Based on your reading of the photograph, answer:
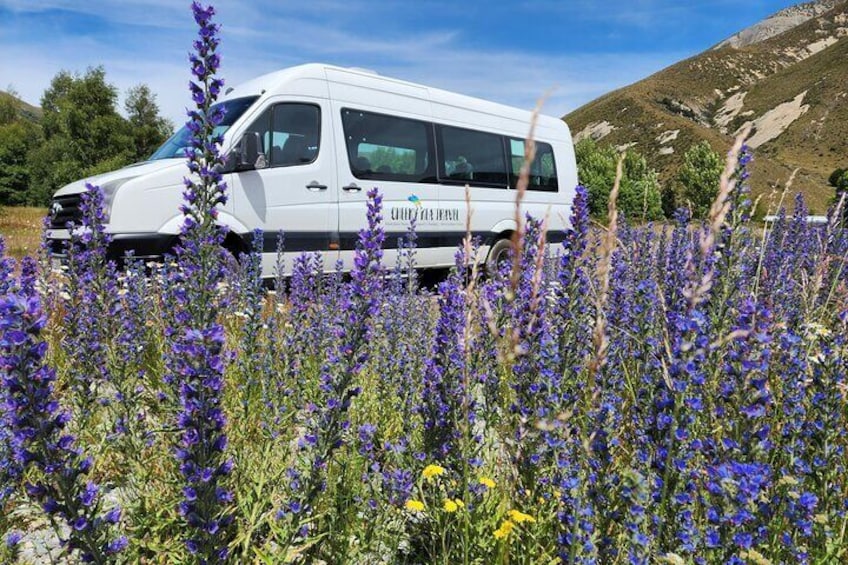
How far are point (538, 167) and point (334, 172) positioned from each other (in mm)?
5371

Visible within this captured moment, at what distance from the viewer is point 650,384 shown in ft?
7.29

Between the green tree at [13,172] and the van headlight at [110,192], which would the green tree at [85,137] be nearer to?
the green tree at [13,172]

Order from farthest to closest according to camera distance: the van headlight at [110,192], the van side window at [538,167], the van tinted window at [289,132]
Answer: the van side window at [538,167] < the van tinted window at [289,132] < the van headlight at [110,192]

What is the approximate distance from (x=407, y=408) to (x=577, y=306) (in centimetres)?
109

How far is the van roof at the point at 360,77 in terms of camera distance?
7.82m

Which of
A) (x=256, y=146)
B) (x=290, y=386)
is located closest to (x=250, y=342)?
(x=290, y=386)

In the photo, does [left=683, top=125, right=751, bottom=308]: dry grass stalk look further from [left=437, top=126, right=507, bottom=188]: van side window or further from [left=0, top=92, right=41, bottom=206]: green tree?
[left=0, top=92, right=41, bottom=206]: green tree

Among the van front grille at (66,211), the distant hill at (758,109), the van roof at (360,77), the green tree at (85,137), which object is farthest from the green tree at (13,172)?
the distant hill at (758,109)

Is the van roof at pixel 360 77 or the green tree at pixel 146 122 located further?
the green tree at pixel 146 122

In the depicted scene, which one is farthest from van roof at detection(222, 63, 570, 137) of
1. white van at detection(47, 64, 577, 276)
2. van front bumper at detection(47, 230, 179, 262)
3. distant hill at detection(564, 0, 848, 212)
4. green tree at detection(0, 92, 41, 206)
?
distant hill at detection(564, 0, 848, 212)

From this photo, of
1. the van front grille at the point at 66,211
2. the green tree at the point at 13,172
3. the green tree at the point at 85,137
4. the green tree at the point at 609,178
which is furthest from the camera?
the green tree at the point at 85,137

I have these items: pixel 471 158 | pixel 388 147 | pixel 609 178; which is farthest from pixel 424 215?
pixel 609 178

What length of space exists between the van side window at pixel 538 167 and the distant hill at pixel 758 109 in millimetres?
45607

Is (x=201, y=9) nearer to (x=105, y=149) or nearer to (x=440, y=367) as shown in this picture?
(x=440, y=367)
